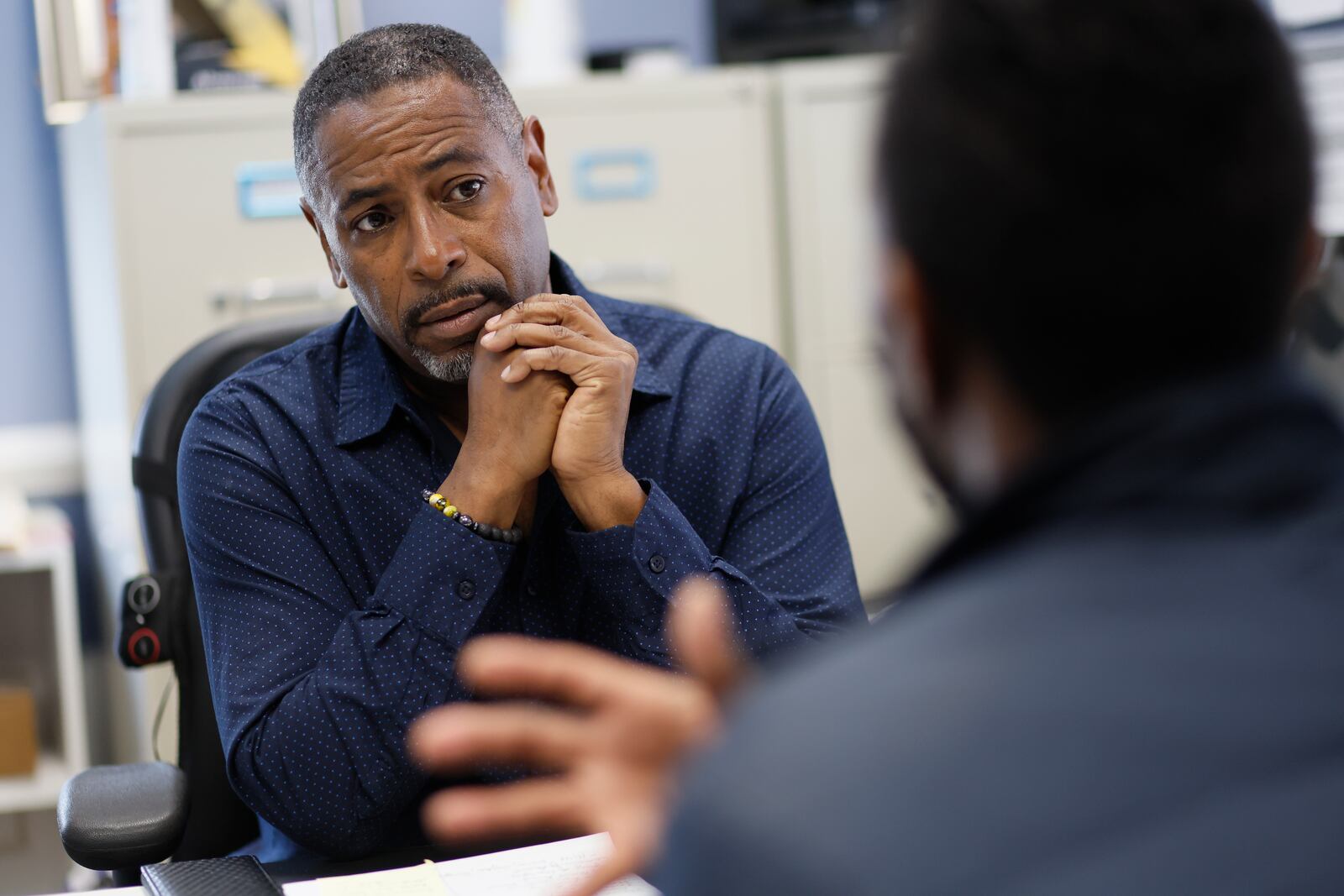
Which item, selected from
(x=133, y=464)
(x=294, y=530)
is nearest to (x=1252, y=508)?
(x=294, y=530)

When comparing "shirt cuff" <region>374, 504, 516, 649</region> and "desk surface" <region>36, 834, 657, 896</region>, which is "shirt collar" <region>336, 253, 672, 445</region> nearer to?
"shirt cuff" <region>374, 504, 516, 649</region>

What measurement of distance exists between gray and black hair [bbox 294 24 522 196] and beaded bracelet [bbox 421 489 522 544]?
357 millimetres

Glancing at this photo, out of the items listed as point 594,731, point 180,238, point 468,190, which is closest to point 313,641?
point 468,190

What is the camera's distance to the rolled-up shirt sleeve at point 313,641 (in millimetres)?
1199

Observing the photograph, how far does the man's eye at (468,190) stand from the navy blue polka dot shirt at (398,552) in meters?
0.18

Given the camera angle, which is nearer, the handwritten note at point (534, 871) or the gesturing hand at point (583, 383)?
the handwritten note at point (534, 871)

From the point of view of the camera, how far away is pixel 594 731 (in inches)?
22.9

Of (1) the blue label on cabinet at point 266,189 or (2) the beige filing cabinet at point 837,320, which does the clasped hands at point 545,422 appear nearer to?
(1) the blue label on cabinet at point 266,189

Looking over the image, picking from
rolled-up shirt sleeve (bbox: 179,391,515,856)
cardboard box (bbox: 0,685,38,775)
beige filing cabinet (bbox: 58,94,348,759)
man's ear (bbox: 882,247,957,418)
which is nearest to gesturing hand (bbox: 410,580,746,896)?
man's ear (bbox: 882,247,957,418)

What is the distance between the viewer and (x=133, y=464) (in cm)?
154

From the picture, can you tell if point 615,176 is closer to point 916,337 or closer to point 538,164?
point 538,164

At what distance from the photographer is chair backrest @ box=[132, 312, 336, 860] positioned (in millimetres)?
1488

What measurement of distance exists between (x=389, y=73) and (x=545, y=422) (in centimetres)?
37

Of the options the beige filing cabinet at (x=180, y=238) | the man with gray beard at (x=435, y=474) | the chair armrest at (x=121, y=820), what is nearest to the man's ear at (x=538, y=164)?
the man with gray beard at (x=435, y=474)
